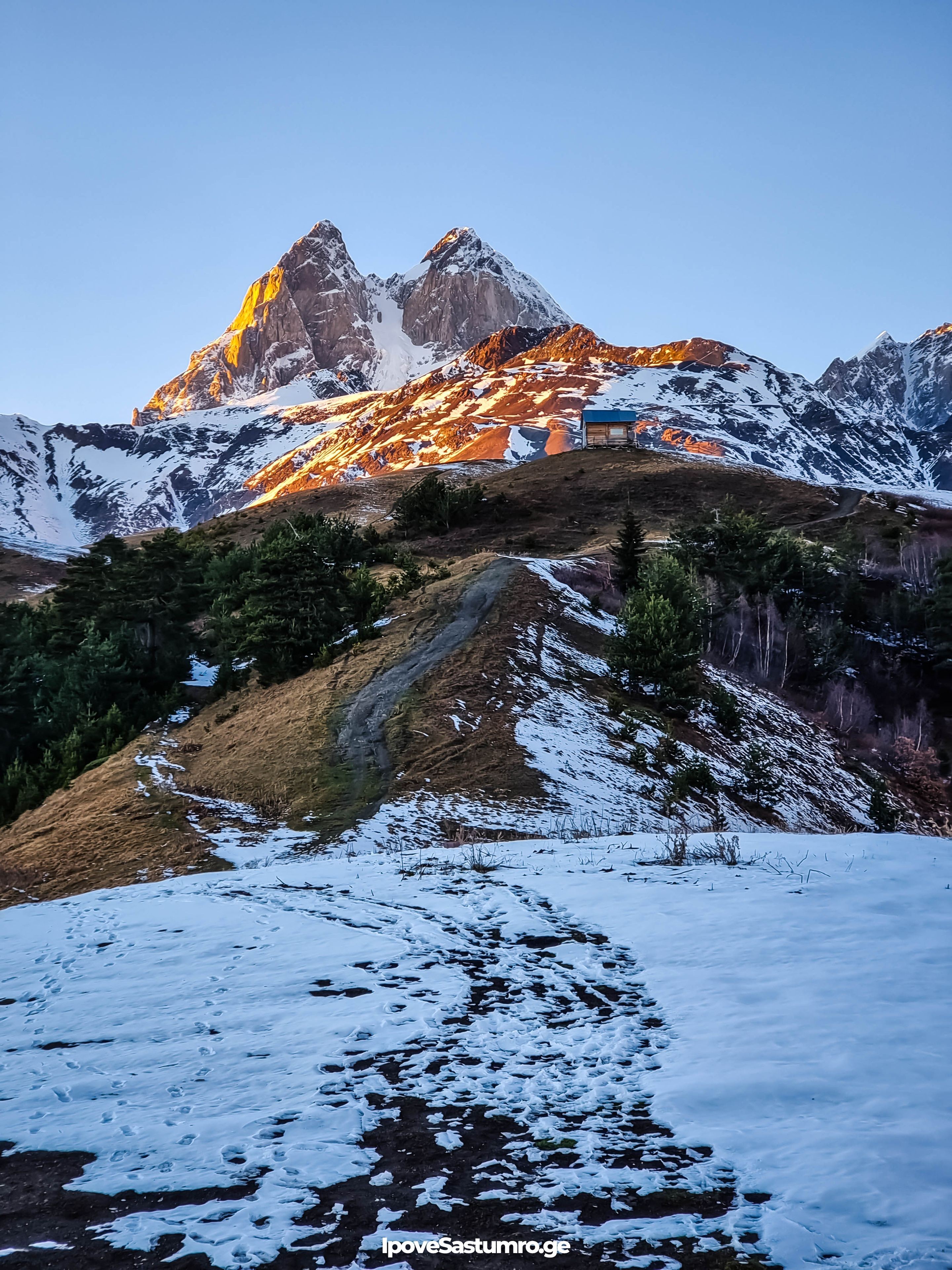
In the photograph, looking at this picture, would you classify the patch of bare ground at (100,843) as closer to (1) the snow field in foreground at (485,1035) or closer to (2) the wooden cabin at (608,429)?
(1) the snow field in foreground at (485,1035)

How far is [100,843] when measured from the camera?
1877 centimetres

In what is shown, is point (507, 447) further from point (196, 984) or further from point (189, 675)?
point (196, 984)

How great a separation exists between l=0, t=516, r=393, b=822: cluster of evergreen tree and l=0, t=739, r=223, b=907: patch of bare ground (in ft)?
12.9

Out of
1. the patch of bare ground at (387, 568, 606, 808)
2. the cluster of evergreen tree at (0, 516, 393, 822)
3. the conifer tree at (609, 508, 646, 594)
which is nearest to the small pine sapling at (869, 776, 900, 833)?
the patch of bare ground at (387, 568, 606, 808)

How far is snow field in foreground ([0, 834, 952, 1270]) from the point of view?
160 inches

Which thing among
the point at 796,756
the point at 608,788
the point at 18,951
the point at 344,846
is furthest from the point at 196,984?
the point at 796,756

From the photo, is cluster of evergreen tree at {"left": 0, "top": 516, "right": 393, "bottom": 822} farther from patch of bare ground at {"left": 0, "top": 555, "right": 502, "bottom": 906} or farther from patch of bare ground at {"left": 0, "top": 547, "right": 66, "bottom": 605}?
patch of bare ground at {"left": 0, "top": 547, "right": 66, "bottom": 605}

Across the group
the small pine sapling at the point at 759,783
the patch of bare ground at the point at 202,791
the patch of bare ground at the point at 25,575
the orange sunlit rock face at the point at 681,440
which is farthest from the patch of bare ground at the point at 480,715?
the orange sunlit rock face at the point at 681,440

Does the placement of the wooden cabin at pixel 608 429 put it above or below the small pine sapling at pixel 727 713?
above

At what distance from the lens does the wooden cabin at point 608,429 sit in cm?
9219

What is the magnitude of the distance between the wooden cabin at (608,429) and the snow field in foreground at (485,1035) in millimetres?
85621

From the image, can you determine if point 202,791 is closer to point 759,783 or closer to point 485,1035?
point 759,783

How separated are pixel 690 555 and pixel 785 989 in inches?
1608

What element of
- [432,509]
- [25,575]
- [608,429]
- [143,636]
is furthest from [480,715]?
[25,575]
